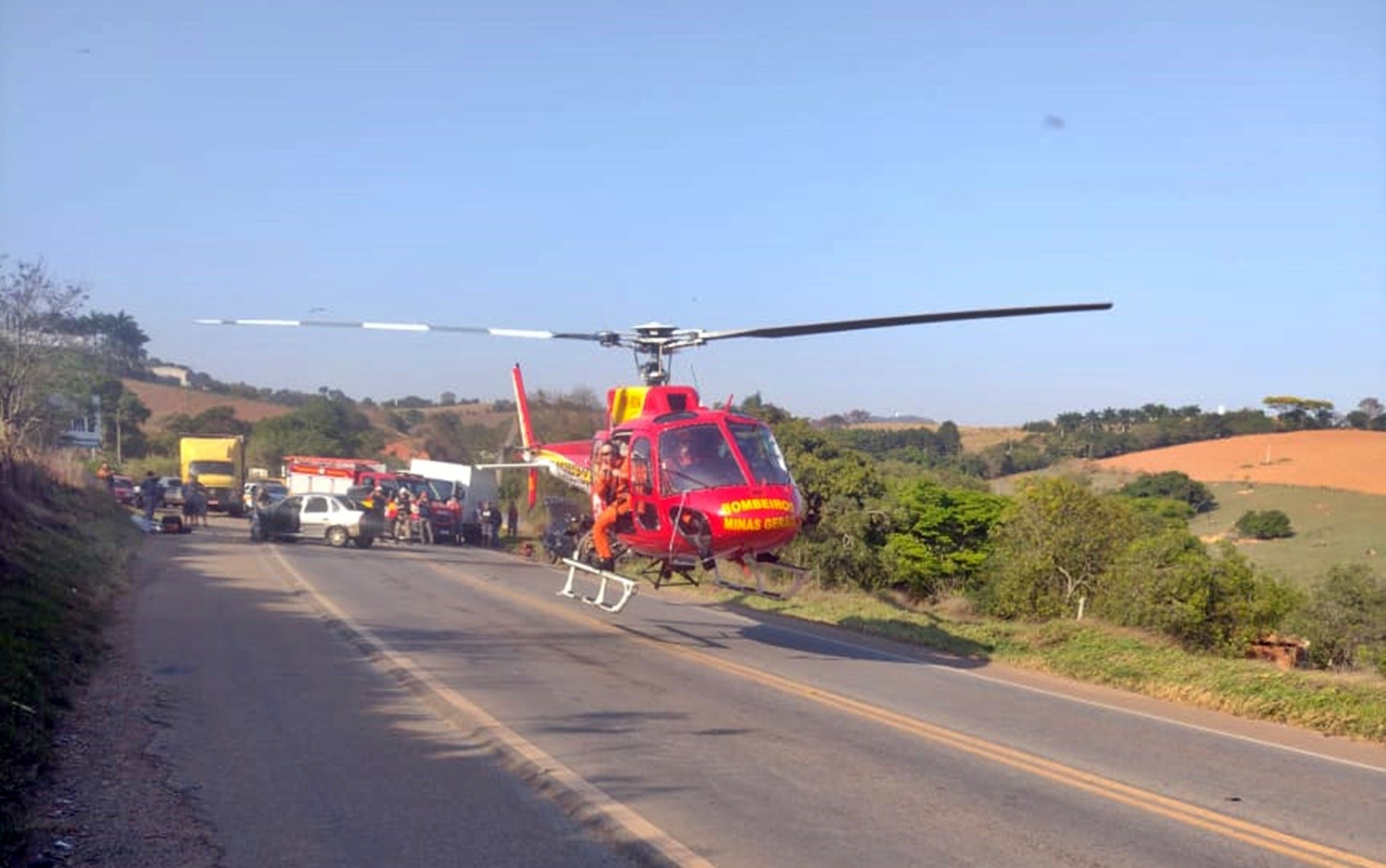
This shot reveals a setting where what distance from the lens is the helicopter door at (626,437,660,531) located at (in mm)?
15109

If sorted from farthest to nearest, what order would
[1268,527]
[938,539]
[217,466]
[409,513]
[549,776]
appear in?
[217,466]
[409,513]
[1268,527]
[938,539]
[549,776]

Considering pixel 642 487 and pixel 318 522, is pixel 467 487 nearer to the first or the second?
pixel 318 522

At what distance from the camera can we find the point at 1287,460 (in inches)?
1438

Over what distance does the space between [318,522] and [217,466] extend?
51.6 ft

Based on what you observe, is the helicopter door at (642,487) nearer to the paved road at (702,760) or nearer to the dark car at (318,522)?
the paved road at (702,760)

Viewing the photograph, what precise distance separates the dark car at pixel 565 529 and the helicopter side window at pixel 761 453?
12.7 feet

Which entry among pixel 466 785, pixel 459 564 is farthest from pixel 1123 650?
pixel 459 564

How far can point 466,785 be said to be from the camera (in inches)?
326

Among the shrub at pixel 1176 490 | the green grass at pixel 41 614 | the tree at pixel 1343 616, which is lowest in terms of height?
the tree at pixel 1343 616

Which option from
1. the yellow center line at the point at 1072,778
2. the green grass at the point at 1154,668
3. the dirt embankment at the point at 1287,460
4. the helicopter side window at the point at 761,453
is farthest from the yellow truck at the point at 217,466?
the helicopter side window at the point at 761,453

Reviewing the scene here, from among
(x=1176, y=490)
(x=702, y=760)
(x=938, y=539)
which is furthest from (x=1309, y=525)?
(x=702, y=760)

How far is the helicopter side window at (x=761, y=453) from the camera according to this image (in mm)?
14586

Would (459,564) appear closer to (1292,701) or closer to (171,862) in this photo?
(1292,701)

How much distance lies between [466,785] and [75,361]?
3361cm
